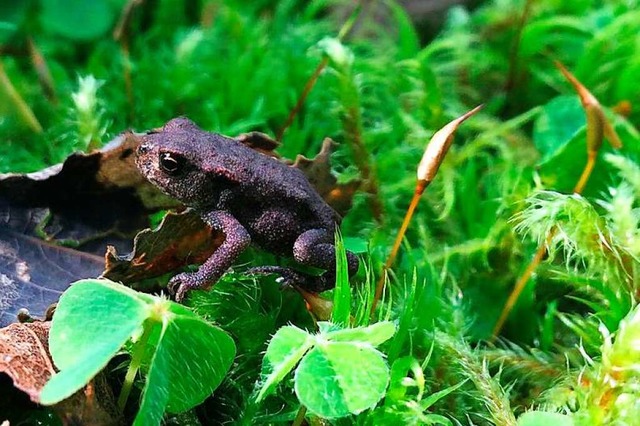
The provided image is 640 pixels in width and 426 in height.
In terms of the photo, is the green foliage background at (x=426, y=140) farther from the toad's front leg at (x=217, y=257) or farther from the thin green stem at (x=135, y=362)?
the thin green stem at (x=135, y=362)

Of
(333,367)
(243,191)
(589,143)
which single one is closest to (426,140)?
(589,143)

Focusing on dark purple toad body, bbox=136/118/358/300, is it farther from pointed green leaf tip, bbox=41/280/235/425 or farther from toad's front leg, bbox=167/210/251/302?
pointed green leaf tip, bbox=41/280/235/425

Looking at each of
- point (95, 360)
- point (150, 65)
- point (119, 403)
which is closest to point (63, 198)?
point (119, 403)

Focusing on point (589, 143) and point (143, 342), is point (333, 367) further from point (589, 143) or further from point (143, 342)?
point (589, 143)

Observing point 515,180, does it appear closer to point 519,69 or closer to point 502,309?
point 502,309

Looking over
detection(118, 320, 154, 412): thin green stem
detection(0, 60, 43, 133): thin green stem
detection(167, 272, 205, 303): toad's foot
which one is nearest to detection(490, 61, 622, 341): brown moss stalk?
detection(167, 272, 205, 303): toad's foot

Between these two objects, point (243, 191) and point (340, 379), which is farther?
point (243, 191)

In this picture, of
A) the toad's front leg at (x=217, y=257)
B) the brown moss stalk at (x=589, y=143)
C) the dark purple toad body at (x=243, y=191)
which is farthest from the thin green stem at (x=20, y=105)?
the brown moss stalk at (x=589, y=143)
